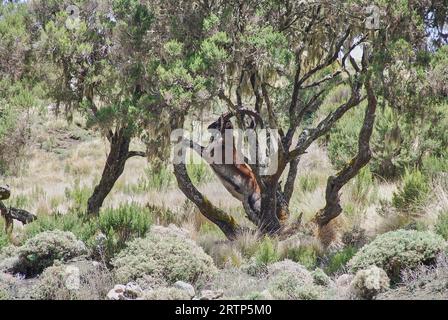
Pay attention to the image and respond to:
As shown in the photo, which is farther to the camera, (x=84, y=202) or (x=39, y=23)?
(x=84, y=202)

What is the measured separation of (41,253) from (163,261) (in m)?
1.58

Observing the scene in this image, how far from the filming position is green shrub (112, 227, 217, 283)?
7.18 metres

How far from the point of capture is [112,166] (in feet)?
36.4

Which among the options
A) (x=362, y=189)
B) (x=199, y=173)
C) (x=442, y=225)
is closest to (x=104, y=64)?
(x=362, y=189)

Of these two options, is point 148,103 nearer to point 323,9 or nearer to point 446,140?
point 323,9

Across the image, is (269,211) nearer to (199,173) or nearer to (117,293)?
(117,293)

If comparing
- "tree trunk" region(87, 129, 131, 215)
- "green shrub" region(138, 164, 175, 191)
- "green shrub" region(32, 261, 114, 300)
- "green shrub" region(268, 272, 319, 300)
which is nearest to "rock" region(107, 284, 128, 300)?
"green shrub" region(32, 261, 114, 300)

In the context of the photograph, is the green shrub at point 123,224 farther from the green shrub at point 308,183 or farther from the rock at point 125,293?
the green shrub at point 308,183

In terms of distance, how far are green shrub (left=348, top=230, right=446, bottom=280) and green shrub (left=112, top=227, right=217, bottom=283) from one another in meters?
1.72

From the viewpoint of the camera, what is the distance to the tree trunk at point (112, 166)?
11031 mm
